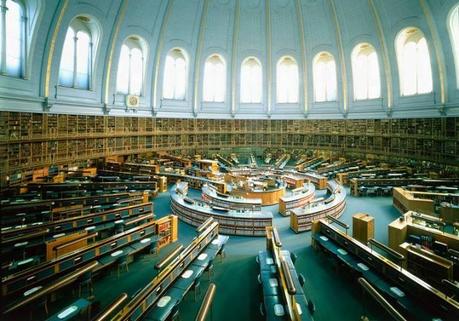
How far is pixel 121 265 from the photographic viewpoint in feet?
25.1

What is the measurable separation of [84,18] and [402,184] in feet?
78.5

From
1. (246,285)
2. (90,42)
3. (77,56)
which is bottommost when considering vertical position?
(246,285)

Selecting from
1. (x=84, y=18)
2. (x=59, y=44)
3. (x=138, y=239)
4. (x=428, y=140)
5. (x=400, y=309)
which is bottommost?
(x=400, y=309)

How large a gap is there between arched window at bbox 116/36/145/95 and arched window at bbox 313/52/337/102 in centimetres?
1669

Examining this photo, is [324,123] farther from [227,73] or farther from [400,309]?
[400,309]

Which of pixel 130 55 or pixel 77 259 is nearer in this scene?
pixel 77 259

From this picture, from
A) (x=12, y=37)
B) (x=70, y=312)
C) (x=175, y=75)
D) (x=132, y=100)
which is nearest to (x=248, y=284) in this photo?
(x=70, y=312)

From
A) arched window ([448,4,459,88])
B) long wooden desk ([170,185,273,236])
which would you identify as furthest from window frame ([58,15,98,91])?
arched window ([448,4,459,88])

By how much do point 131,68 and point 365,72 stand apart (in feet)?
69.2

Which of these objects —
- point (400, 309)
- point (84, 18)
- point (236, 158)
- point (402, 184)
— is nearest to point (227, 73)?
point (236, 158)

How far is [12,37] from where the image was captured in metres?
14.8

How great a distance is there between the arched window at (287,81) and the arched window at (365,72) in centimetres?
567

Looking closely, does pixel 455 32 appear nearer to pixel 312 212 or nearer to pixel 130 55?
pixel 312 212

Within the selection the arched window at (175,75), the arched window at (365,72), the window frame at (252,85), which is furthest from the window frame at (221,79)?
the arched window at (365,72)
